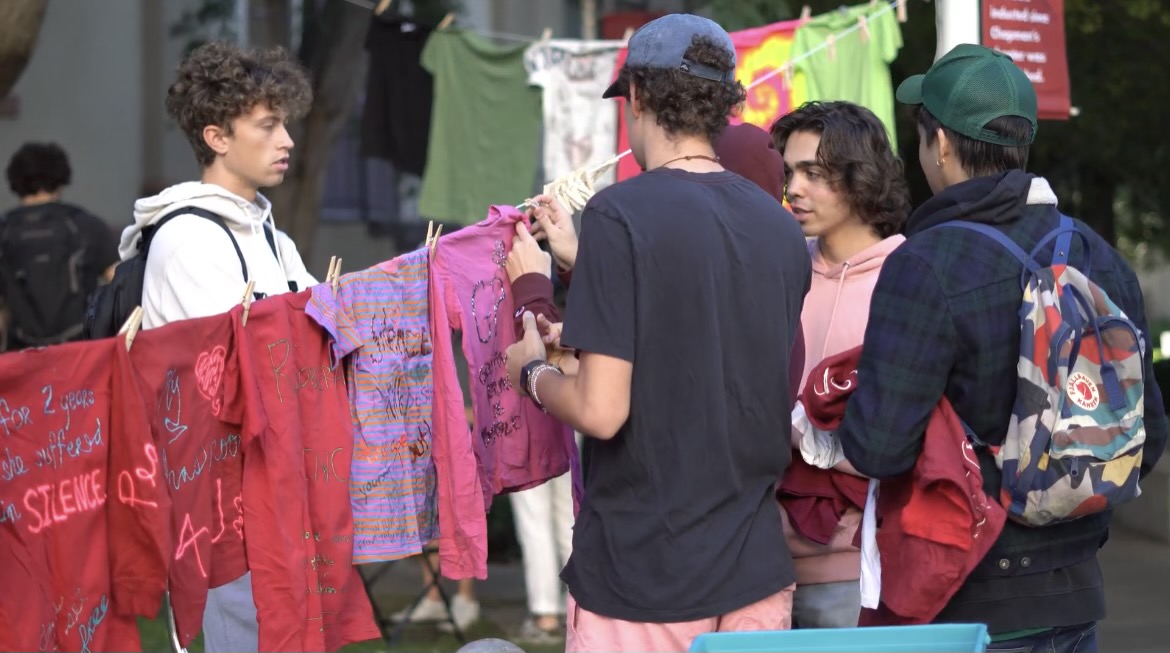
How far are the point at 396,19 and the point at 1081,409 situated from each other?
517 centimetres

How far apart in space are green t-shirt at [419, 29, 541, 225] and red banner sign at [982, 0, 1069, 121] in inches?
97.9

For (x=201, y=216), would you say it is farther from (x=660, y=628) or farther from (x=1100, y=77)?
(x=1100, y=77)

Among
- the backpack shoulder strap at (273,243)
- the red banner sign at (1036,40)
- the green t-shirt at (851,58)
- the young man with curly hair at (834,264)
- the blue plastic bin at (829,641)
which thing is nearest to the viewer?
the blue plastic bin at (829,641)

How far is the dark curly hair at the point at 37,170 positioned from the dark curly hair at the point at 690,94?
4.93 m

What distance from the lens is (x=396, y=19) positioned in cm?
723

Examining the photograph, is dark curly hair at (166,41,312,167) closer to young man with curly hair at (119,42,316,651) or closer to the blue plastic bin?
young man with curly hair at (119,42,316,651)

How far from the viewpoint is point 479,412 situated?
11.6 feet

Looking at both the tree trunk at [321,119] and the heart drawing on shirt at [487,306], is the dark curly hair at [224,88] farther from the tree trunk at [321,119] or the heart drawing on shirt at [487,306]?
the tree trunk at [321,119]

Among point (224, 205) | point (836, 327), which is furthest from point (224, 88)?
point (836, 327)

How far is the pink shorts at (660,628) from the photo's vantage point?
8.83 feet

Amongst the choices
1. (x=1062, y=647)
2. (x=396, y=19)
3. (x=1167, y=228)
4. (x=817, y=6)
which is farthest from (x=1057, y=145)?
(x=1062, y=647)

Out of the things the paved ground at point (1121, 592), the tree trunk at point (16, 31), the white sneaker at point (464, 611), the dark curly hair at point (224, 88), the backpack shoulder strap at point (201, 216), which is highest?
the tree trunk at point (16, 31)

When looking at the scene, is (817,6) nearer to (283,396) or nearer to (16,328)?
(16,328)

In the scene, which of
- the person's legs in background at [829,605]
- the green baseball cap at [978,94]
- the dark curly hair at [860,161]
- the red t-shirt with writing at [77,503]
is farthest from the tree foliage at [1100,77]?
the red t-shirt with writing at [77,503]
